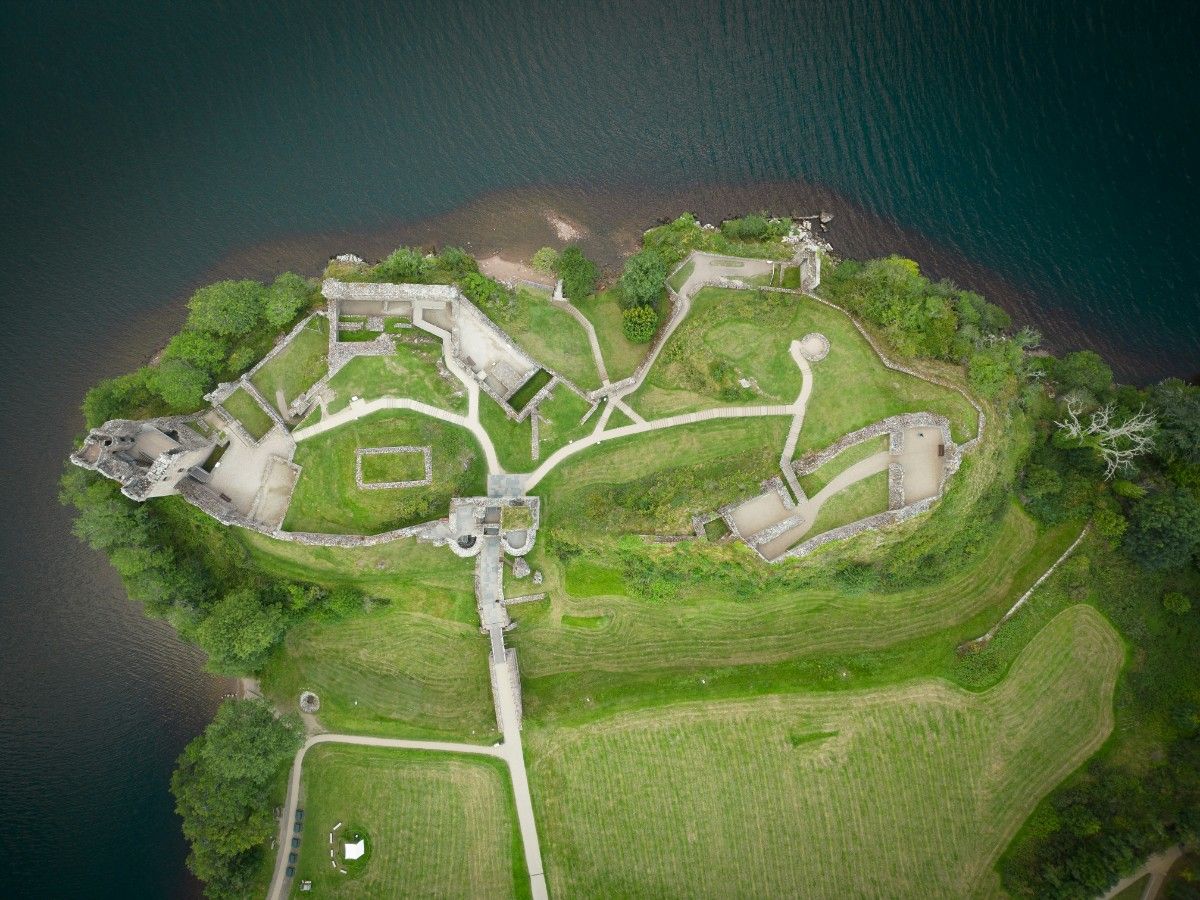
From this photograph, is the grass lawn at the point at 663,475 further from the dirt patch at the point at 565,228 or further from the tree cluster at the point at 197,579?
the dirt patch at the point at 565,228

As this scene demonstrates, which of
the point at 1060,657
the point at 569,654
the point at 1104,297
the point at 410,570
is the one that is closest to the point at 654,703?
the point at 569,654

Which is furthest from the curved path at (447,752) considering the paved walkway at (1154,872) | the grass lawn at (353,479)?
the paved walkway at (1154,872)

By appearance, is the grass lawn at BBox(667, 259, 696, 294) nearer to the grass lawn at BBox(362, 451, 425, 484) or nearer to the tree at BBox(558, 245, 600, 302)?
the tree at BBox(558, 245, 600, 302)

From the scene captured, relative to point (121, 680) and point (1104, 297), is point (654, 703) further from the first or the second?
point (1104, 297)

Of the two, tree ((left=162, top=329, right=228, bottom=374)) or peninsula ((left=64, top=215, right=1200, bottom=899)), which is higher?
tree ((left=162, top=329, right=228, bottom=374))

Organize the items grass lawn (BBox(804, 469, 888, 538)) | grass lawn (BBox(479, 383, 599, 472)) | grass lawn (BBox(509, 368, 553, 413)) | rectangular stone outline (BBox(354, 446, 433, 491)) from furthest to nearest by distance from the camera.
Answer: grass lawn (BBox(509, 368, 553, 413)), grass lawn (BBox(479, 383, 599, 472)), rectangular stone outline (BBox(354, 446, 433, 491)), grass lawn (BBox(804, 469, 888, 538))

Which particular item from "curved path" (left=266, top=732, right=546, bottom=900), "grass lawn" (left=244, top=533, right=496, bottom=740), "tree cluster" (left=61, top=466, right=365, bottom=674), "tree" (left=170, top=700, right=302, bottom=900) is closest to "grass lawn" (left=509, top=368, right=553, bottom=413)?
"grass lawn" (left=244, top=533, right=496, bottom=740)
